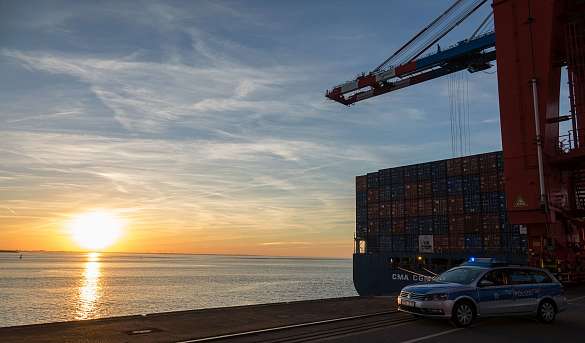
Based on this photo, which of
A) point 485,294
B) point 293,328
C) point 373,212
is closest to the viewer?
point 293,328

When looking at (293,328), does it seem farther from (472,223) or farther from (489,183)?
(489,183)

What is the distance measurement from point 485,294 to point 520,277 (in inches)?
55.9

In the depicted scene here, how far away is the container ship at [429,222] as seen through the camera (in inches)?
1517

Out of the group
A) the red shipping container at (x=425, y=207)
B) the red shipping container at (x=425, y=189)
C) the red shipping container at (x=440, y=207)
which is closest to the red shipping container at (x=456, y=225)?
the red shipping container at (x=440, y=207)

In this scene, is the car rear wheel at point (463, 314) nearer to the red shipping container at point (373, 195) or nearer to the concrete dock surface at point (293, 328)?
the concrete dock surface at point (293, 328)

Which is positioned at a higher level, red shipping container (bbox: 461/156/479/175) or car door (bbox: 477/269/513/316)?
red shipping container (bbox: 461/156/479/175)

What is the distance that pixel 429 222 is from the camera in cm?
4412

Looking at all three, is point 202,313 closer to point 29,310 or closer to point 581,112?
point 581,112

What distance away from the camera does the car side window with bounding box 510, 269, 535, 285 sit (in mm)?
12156

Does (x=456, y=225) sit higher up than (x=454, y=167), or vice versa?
(x=454, y=167)

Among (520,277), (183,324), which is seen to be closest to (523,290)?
(520,277)

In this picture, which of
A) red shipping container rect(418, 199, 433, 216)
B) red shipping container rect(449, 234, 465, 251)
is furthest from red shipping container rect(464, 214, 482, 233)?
red shipping container rect(418, 199, 433, 216)

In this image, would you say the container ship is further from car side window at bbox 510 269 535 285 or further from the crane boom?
car side window at bbox 510 269 535 285

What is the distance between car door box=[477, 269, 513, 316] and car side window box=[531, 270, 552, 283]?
109cm
